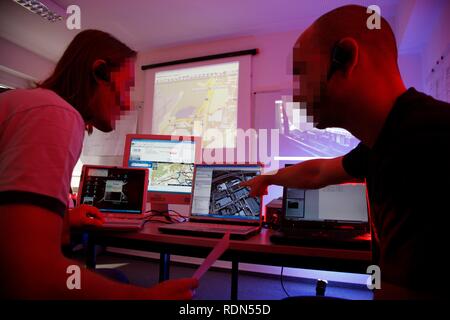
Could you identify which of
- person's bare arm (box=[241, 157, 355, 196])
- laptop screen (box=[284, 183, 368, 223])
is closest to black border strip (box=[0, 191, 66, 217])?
person's bare arm (box=[241, 157, 355, 196])

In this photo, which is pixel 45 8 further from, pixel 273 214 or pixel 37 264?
pixel 37 264

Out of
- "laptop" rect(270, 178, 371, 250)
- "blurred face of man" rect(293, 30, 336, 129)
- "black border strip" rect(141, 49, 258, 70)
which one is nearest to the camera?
"blurred face of man" rect(293, 30, 336, 129)

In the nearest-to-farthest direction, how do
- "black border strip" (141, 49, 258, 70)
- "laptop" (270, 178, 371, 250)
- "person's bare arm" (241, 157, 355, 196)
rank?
"person's bare arm" (241, 157, 355, 196) < "laptop" (270, 178, 371, 250) < "black border strip" (141, 49, 258, 70)

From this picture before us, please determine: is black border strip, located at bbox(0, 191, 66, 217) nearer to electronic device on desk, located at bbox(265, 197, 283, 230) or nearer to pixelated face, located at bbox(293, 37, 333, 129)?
A: pixelated face, located at bbox(293, 37, 333, 129)

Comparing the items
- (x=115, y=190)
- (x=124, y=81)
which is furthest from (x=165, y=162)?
(x=124, y=81)

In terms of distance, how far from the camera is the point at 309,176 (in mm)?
1069

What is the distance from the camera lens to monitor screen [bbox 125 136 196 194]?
5.99 ft

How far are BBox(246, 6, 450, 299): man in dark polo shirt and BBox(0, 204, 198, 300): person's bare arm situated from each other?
48cm

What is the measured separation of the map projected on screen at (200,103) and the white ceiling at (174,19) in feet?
1.42

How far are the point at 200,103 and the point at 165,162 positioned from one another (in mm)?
1707

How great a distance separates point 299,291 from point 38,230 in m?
2.60

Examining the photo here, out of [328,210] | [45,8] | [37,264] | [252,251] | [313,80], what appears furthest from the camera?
[45,8]

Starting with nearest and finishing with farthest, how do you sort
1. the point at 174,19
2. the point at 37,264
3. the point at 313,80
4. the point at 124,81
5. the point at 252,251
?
the point at 37,264 < the point at 313,80 < the point at 124,81 < the point at 252,251 < the point at 174,19

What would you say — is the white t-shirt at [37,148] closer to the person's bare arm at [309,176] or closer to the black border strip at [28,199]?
the black border strip at [28,199]
